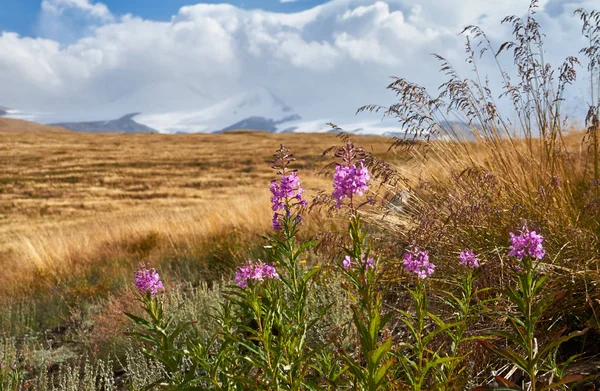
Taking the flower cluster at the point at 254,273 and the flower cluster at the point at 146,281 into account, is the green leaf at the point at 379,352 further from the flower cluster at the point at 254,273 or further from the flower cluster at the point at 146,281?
the flower cluster at the point at 146,281

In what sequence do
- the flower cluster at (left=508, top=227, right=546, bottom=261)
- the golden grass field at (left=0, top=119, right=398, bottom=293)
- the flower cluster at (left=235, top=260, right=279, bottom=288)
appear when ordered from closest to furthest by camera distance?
the flower cluster at (left=508, top=227, right=546, bottom=261) < the flower cluster at (left=235, top=260, right=279, bottom=288) < the golden grass field at (left=0, top=119, right=398, bottom=293)

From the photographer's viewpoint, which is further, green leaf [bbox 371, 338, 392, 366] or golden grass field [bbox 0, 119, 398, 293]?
golden grass field [bbox 0, 119, 398, 293]

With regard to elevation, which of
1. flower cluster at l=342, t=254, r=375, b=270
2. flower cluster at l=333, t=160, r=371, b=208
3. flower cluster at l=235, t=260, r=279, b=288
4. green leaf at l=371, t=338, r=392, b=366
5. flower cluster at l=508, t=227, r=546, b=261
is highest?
flower cluster at l=333, t=160, r=371, b=208

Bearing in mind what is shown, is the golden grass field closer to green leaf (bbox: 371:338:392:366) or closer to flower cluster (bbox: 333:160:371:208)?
flower cluster (bbox: 333:160:371:208)

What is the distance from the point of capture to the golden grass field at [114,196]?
7.68 meters

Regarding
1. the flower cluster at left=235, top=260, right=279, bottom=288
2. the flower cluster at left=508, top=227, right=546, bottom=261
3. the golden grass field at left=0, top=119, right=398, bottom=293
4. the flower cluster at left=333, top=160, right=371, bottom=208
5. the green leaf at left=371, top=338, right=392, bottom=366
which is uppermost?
the flower cluster at left=333, top=160, right=371, bottom=208

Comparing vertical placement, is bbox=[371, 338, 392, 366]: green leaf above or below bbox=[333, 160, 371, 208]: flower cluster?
below

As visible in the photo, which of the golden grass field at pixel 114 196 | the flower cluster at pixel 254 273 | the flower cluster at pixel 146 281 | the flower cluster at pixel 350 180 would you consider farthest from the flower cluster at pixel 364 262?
the golden grass field at pixel 114 196

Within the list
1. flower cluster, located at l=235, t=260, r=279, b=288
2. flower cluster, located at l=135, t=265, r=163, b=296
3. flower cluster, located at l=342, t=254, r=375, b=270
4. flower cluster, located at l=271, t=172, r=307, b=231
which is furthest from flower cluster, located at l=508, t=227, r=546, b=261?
flower cluster, located at l=135, t=265, r=163, b=296

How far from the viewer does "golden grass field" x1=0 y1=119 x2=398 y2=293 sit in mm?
7684

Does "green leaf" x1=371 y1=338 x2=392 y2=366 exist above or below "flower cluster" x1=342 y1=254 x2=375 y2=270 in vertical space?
below

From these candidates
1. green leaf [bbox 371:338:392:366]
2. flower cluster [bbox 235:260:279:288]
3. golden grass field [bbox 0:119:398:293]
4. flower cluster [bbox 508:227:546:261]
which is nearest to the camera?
green leaf [bbox 371:338:392:366]

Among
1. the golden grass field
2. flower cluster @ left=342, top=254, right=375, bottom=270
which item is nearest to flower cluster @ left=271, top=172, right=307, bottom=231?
flower cluster @ left=342, top=254, right=375, bottom=270

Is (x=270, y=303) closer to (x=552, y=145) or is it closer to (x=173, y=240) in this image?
(x=552, y=145)
